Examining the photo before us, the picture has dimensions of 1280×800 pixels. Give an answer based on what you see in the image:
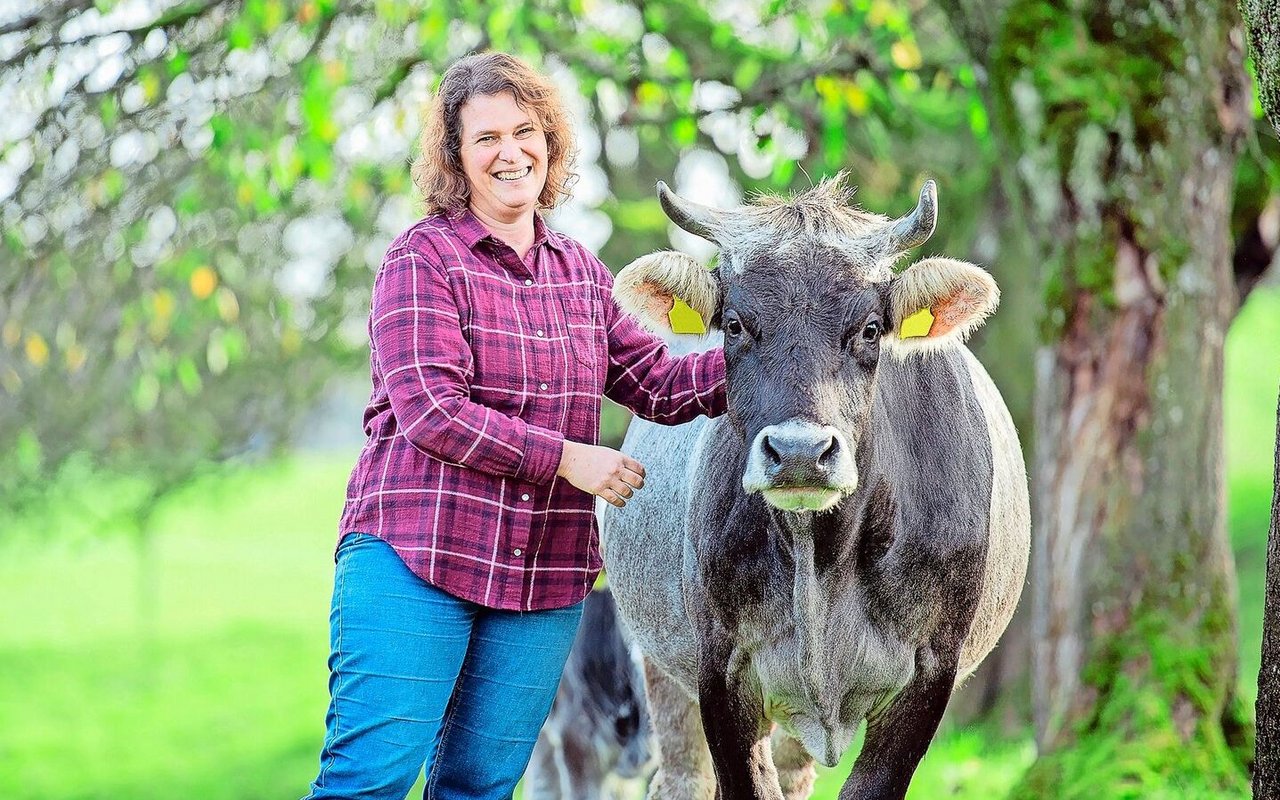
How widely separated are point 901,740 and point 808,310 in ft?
3.85

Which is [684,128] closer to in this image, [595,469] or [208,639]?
[595,469]

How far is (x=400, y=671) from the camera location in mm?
3320

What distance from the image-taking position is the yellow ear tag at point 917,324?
385cm

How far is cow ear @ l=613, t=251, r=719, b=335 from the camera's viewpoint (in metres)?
3.93

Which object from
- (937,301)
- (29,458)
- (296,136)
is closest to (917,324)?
(937,301)

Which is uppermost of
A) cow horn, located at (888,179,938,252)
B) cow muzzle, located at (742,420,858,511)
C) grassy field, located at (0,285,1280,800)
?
cow horn, located at (888,179,938,252)

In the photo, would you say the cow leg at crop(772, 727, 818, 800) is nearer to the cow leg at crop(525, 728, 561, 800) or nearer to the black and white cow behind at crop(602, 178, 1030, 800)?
the black and white cow behind at crop(602, 178, 1030, 800)

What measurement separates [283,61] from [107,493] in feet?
19.2

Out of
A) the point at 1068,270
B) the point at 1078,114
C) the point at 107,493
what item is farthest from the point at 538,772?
the point at 107,493

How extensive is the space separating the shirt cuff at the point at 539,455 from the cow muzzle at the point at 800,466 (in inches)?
17.8

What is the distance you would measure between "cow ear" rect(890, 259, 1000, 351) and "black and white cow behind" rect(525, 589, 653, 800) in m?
3.20

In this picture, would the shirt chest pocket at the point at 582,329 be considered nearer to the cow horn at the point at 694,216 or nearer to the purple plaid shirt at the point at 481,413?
the purple plaid shirt at the point at 481,413

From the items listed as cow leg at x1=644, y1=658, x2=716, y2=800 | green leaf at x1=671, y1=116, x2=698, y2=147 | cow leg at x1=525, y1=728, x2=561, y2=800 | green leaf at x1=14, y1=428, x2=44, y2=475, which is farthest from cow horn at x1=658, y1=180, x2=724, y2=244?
green leaf at x1=14, y1=428, x2=44, y2=475

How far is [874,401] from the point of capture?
393 centimetres
